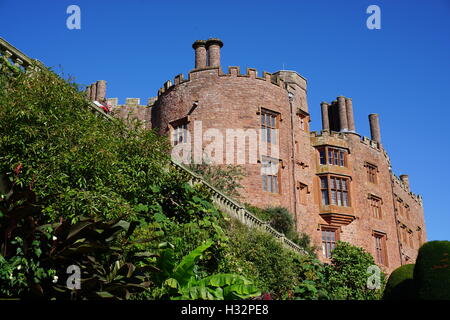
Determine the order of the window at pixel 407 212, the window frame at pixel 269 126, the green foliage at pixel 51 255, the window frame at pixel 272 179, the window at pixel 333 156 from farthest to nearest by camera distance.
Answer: the window at pixel 407 212 < the window at pixel 333 156 < the window frame at pixel 269 126 < the window frame at pixel 272 179 < the green foliage at pixel 51 255

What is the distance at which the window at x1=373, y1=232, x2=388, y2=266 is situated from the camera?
3297cm

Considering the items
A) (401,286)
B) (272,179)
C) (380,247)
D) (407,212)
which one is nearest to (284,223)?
(272,179)

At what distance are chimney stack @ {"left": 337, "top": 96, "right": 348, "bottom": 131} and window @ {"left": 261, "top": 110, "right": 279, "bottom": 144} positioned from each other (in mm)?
7787

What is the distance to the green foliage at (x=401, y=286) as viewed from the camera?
9.17m

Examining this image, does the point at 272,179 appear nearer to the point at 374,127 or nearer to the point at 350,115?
the point at 350,115

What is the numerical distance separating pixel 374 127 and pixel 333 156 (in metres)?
9.32

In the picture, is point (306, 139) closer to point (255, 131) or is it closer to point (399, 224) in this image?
point (255, 131)

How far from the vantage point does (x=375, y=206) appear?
33812 mm

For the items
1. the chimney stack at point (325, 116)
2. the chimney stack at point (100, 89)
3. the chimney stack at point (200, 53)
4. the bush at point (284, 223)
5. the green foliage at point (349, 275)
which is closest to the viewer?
the green foliage at point (349, 275)

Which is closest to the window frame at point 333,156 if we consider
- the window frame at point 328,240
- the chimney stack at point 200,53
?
the window frame at point 328,240

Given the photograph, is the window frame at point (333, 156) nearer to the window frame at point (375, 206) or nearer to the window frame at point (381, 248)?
the window frame at point (375, 206)

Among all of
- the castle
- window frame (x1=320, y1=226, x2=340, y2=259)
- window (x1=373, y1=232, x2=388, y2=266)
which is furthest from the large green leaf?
window (x1=373, y1=232, x2=388, y2=266)

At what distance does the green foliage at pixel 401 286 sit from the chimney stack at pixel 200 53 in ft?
65.9
